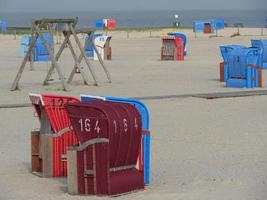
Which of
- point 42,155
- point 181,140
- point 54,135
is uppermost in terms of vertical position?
point 54,135

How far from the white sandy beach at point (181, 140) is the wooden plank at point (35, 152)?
0.52 ft

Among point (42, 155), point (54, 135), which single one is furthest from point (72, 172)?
point (42, 155)

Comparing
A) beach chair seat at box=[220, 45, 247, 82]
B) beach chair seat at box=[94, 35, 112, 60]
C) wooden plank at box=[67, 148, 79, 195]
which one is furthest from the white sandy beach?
beach chair seat at box=[94, 35, 112, 60]

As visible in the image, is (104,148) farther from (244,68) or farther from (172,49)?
(172,49)

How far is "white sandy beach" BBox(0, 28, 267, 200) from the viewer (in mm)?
8602

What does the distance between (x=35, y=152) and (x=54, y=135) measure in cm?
50

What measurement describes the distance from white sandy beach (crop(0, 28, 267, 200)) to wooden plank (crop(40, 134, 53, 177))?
14cm

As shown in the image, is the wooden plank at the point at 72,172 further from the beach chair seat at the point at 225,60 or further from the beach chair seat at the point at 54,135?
the beach chair seat at the point at 225,60

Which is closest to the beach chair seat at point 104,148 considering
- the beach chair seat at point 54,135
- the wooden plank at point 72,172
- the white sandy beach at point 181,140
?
the wooden plank at point 72,172

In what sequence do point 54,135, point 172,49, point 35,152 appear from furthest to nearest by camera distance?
point 172,49, point 35,152, point 54,135

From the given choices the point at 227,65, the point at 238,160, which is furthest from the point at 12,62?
the point at 238,160

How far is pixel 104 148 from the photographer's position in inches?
314

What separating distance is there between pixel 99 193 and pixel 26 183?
126cm

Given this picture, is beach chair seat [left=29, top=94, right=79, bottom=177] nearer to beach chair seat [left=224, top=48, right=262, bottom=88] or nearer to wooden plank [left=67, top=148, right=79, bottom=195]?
wooden plank [left=67, top=148, right=79, bottom=195]
